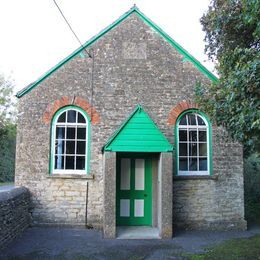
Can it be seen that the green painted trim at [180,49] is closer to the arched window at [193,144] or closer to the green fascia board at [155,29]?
the green fascia board at [155,29]

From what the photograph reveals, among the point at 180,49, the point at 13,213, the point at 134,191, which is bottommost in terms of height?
the point at 13,213

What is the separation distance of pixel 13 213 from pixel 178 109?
6.30 metres

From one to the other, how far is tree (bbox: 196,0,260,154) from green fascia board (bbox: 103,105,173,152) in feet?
5.46

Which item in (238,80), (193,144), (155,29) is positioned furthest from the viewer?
(155,29)

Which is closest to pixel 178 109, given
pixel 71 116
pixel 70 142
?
pixel 71 116

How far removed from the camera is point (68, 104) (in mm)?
11820

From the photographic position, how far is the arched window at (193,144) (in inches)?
473

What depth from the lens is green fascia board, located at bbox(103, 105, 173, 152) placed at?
1030 cm

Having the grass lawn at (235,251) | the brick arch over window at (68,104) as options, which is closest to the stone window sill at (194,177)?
the grass lawn at (235,251)

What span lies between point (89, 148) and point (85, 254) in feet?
13.5

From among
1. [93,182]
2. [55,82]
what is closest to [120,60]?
[55,82]

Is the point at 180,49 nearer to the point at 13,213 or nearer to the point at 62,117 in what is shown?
the point at 62,117

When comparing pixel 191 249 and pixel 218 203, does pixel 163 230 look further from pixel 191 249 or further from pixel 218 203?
pixel 218 203

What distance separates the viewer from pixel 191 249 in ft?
29.7
